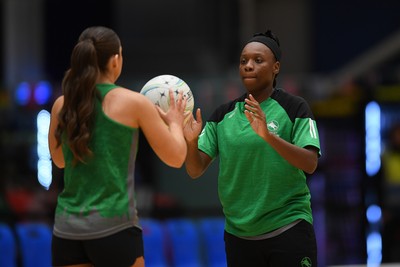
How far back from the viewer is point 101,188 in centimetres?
383

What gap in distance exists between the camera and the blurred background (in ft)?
33.6

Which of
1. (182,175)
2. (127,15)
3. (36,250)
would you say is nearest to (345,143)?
(182,175)

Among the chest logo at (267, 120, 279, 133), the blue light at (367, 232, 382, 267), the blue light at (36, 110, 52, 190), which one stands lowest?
the blue light at (367, 232, 382, 267)

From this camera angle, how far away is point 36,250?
→ 7633mm

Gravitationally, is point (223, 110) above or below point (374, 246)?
above

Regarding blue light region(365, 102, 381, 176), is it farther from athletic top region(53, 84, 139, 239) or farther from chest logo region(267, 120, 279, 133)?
athletic top region(53, 84, 139, 239)

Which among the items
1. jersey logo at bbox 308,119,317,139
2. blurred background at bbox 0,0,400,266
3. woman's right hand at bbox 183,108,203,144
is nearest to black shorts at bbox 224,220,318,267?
jersey logo at bbox 308,119,317,139

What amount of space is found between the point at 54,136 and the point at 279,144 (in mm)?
1026

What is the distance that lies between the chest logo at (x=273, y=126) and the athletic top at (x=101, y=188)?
2.47 ft

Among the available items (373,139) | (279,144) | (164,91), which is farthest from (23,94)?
(279,144)

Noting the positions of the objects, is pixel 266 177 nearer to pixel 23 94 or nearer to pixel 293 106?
pixel 293 106

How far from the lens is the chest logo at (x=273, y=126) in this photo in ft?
14.2

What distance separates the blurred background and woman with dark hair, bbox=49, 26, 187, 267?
4859mm

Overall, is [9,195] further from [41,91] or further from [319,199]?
[319,199]
